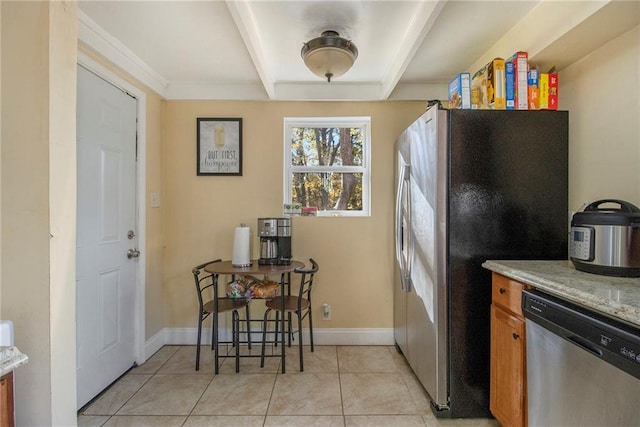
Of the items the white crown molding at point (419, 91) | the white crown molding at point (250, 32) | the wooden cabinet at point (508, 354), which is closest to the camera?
the wooden cabinet at point (508, 354)

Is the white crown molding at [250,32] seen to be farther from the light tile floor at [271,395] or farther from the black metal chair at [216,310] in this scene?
the light tile floor at [271,395]

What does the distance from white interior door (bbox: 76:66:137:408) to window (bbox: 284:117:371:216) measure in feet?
4.40

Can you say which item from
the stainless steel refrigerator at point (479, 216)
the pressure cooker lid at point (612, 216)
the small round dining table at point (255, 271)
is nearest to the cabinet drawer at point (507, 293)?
the stainless steel refrigerator at point (479, 216)

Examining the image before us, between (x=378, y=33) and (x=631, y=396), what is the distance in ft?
6.92

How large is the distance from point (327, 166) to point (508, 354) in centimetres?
201

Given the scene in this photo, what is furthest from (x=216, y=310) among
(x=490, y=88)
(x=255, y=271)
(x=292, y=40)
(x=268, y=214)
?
(x=490, y=88)

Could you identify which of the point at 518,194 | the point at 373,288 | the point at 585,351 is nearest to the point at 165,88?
the point at 373,288

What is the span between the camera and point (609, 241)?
1238 mm

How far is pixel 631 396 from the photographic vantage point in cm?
91

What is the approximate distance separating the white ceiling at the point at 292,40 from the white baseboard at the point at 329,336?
214cm

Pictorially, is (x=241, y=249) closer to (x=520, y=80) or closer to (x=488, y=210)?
(x=488, y=210)

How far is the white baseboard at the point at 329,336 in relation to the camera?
9.25 ft

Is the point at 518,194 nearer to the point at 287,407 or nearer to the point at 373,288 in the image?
the point at 373,288

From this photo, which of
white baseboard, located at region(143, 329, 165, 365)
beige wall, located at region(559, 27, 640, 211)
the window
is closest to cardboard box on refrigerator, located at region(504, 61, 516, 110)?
beige wall, located at region(559, 27, 640, 211)
